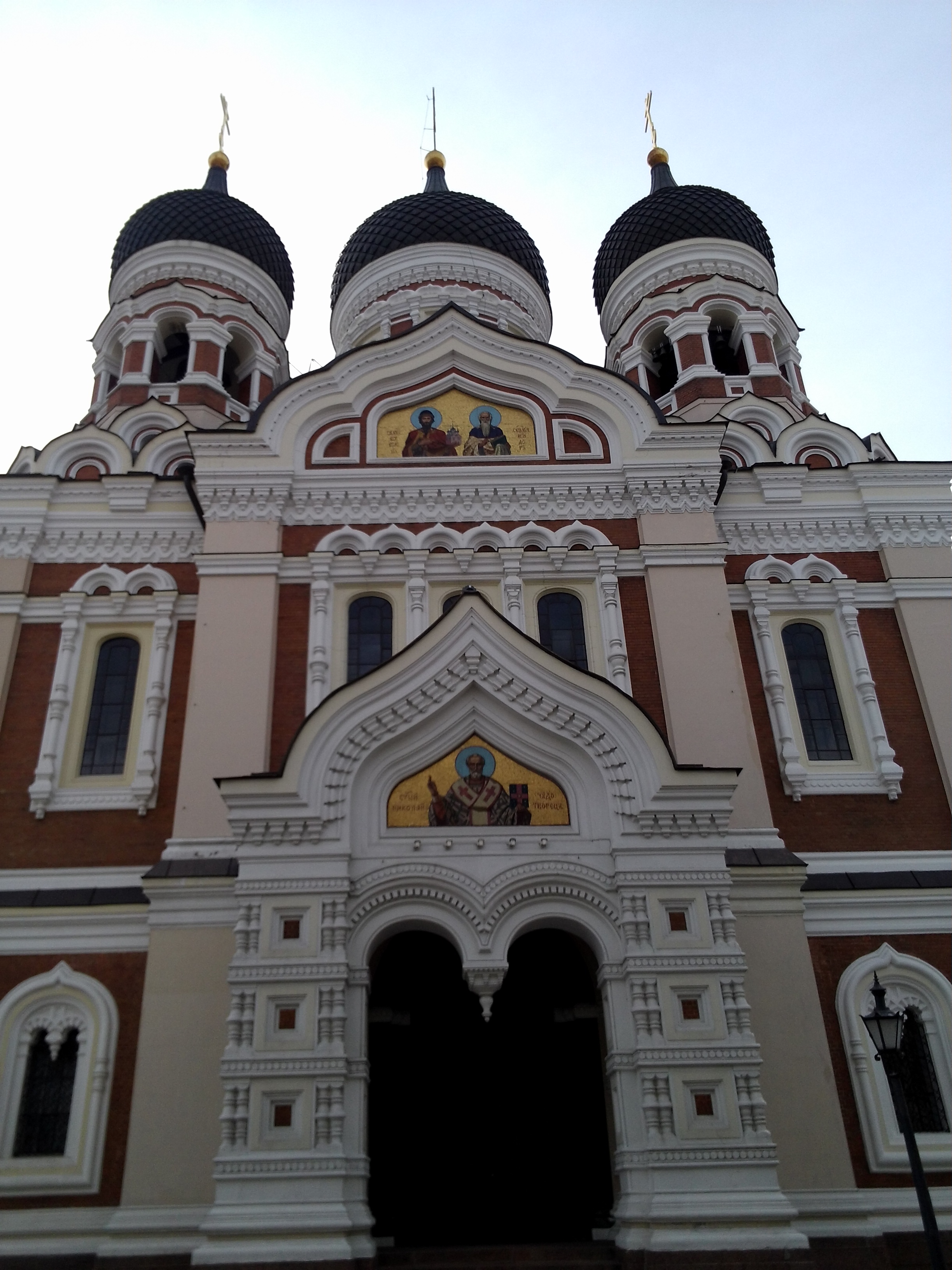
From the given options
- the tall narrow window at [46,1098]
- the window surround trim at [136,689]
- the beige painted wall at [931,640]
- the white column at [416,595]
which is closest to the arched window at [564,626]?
the white column at [416,595]

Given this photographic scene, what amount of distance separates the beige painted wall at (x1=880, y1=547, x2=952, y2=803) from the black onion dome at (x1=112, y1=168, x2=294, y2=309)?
1219cm

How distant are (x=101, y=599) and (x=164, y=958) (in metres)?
4.35

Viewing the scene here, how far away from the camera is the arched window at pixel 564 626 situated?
1209cm

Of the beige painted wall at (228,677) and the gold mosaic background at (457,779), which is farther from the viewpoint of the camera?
the beige painted wall at (228,677)

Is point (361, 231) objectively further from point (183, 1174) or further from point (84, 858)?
point (183, 1174)

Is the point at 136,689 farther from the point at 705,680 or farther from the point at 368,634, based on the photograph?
the point at 705,680

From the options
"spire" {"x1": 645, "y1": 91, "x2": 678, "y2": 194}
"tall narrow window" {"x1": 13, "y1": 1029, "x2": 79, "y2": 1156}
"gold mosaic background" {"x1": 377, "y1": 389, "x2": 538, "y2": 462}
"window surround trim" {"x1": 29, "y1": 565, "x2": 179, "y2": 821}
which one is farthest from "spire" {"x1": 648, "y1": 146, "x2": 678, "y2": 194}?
"tall narrow window" {"x1": 13, "y1": 1029, "x2": 79, "y2": 1156}

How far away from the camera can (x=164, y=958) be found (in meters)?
10.0

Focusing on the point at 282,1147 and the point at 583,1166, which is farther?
the point at 583,1166

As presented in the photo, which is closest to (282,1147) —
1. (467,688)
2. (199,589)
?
(467,688)

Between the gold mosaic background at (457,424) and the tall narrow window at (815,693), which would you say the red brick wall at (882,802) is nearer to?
the tall narrow window at (815,693)

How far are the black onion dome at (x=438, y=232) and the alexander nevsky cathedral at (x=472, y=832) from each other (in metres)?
7.05

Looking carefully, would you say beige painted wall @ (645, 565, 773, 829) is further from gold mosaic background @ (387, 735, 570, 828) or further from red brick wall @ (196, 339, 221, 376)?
red brick wall @ (196, 339, 221, 376)

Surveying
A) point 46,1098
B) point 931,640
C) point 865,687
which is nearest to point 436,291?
point 931,640
